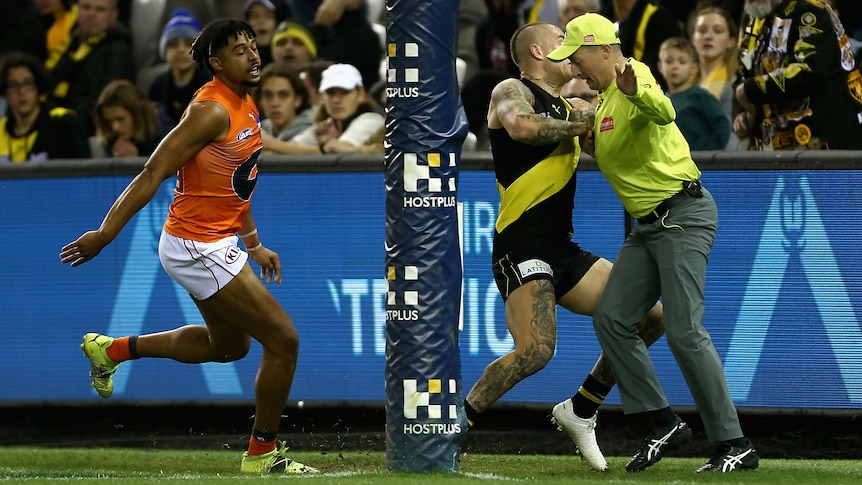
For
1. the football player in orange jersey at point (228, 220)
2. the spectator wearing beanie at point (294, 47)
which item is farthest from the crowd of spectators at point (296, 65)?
the football player in orange jersey at point (228, 220)

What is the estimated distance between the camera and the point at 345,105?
1120 cm

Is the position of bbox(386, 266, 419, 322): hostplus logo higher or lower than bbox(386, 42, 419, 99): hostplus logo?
lower

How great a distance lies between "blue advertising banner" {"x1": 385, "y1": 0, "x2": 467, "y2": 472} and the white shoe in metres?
0.92

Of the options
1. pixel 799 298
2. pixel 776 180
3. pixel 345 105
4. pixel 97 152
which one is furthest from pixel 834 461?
pixel 97 152

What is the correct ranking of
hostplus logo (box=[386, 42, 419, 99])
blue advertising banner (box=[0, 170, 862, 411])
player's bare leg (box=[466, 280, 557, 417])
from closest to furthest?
hostplus logo (box=[386, 42, 419, 99])
player's bare leg (box=[466, 280, 557, 417])
blue advertising banner (box=[0, 170, 862, 411])

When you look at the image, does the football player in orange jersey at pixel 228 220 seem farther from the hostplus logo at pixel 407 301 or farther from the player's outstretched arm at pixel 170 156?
the hostplus logo at pixel 407 301

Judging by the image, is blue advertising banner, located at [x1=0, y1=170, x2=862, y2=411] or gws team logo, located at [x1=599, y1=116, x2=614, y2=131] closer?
gws team logo, located at [x1=599, y1=116, x2=614, y2=131]

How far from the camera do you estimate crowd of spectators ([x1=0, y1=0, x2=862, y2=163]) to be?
11.0 meters

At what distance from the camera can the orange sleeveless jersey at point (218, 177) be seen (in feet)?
26.3

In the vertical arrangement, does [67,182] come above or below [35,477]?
above

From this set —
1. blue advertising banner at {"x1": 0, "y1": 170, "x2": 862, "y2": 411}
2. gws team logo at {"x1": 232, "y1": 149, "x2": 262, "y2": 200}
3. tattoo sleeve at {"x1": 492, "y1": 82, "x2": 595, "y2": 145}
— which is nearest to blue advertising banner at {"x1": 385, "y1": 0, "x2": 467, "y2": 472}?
tattoo sleeve at {"x1": 492, "y1": 82, "x2": 595, "y2": 145}

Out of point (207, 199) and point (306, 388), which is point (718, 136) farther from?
point (207, 199)

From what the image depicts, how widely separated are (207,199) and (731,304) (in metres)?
3.36

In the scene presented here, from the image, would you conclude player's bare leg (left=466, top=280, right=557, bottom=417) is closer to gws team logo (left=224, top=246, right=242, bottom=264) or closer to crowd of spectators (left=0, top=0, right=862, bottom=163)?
gws team logo (left=224, top=246, right=242, bottom=264)
